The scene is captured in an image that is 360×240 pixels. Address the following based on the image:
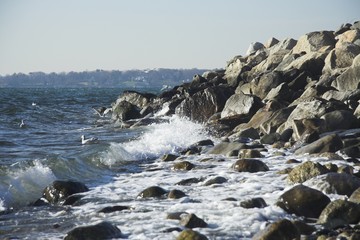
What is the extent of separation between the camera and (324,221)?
257 inches

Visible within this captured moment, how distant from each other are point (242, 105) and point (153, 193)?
959 centimetres

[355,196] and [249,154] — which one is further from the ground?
[355,196]

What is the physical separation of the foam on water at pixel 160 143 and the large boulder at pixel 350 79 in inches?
184

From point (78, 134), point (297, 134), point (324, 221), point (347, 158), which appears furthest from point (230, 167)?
point (78, 134)

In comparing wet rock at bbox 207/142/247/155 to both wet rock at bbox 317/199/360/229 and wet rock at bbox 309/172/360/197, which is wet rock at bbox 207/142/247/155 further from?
wet rock at bbox 317/199/360/229

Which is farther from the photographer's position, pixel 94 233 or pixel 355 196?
pixel 355 196

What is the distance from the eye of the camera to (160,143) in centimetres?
1585

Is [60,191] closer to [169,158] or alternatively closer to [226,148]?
[169,158]

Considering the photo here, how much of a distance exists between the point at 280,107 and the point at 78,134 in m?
8.62

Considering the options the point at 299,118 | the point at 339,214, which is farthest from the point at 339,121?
the point at 339,214

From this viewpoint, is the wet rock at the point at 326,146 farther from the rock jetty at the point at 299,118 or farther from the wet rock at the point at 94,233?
the wet rock at the point at 94,233

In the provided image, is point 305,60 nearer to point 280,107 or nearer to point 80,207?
point 280,107

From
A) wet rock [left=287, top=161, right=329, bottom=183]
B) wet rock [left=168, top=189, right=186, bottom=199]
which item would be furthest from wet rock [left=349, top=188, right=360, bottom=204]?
wet rock [left=168, top=189, right=186, bottom=199]

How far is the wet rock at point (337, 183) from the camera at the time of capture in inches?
298
